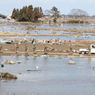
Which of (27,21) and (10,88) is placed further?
(27,21)

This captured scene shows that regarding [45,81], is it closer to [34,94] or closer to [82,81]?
[82,81]

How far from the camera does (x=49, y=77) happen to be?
24.4 metres

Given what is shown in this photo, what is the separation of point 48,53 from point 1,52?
390 centimetres

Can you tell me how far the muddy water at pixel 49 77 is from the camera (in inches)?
811

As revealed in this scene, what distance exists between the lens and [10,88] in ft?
68.4

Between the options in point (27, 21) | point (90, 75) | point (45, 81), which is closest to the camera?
point (45, 81)

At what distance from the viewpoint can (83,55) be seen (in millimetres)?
33281

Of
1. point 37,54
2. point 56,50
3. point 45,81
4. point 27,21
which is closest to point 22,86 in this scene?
point 45,81

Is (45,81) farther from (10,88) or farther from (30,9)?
(30,9)

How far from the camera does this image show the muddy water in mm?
20594

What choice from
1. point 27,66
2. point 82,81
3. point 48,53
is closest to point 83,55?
point 48,53

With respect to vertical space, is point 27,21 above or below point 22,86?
above

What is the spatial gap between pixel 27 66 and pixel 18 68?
132 centimetres

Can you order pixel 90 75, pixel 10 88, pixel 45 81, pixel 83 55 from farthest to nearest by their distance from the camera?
pixel 83 55
pixel 90 75
pixel 45 81
pixel 10 88
